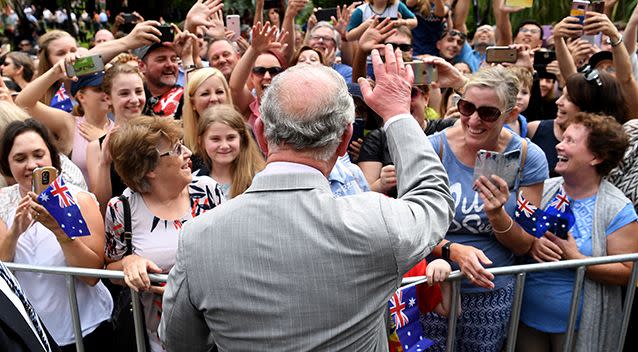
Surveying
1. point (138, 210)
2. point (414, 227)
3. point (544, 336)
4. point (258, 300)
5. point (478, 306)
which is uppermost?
point (414, 227)

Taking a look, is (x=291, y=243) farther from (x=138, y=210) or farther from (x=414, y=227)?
(x=138, y=210)

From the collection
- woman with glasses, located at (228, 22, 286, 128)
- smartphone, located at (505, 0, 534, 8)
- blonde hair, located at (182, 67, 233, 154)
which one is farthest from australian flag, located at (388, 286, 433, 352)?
smartphone, located at (505, 0, 534, 8)

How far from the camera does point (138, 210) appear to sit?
315 cm

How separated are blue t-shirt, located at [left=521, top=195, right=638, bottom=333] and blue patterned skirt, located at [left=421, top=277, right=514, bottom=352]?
115 millimetres

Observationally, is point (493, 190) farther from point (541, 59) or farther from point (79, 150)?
point (541, 59)

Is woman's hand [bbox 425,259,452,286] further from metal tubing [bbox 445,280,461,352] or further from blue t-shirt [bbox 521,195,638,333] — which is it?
blue t-shirt [bbox 521,195,638,333]

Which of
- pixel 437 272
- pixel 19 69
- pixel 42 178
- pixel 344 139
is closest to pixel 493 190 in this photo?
pixel 437 272

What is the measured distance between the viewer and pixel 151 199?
127 inches

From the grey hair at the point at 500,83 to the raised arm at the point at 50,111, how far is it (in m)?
2.65

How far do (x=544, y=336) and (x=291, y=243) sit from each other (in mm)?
2119

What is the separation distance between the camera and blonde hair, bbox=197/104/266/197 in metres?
3.76

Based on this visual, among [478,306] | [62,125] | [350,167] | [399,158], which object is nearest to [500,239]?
[478,306]

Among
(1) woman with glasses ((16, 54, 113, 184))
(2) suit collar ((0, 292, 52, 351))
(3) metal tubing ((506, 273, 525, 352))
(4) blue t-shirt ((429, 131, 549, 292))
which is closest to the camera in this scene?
(2) suit collar ((0, 292, 52, 351))

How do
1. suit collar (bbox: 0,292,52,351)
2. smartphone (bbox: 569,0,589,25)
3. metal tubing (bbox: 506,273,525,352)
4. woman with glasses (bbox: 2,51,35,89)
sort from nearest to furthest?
suit collar (bbox: 0,292,52,351), metal tubing (bbox: 506,273,525,352), smartphone (bbox: 569,0,589,25), woman with glasses (bbox: 2,51,35,89)
